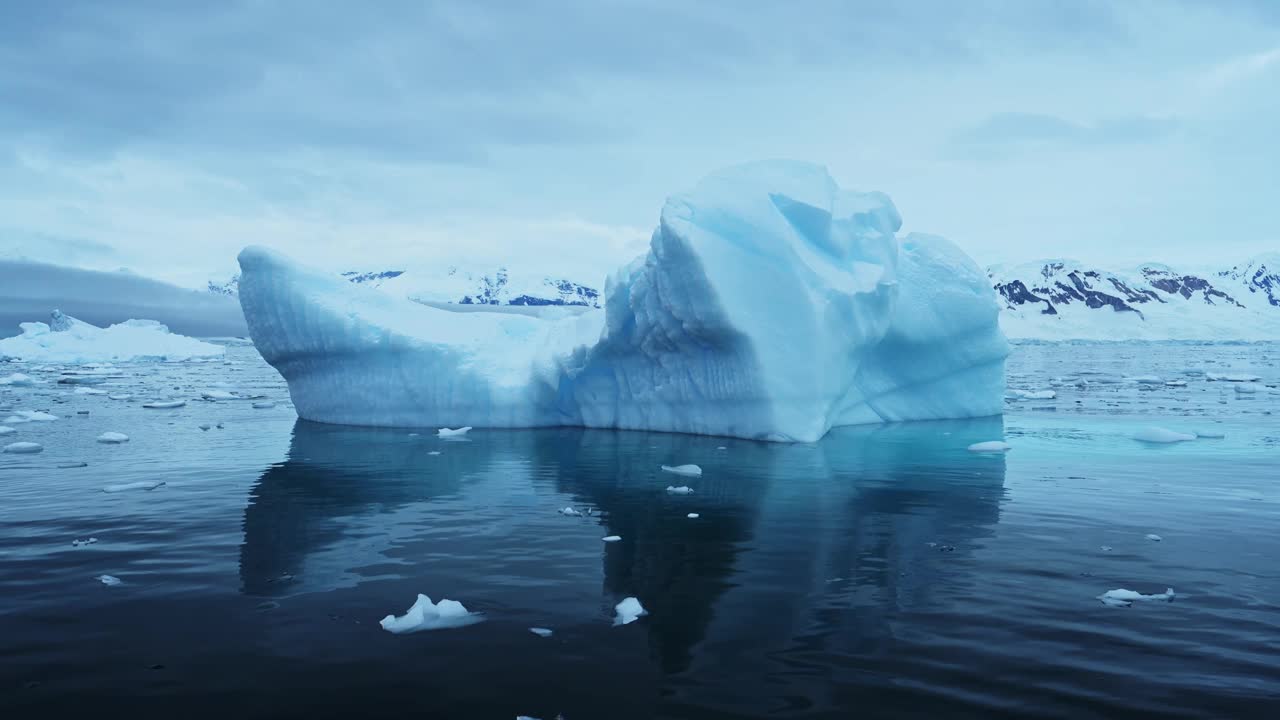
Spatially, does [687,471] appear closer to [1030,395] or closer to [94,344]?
[1030,395]

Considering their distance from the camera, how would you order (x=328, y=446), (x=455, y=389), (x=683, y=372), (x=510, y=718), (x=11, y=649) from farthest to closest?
(x=455, y=389)
(x=683, y=372)
(x=328, y=446)
(x=11, y=649)
(x=510, y=718)

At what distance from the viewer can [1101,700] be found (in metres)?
4.05

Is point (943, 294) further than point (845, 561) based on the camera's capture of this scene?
Yes

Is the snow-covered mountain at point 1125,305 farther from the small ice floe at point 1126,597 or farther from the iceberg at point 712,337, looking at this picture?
the small ice floe at point 1126,597

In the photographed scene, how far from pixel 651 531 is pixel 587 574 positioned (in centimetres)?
148

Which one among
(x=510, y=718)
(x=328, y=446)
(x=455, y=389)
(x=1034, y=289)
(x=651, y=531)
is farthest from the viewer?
(x=1034, y=289)

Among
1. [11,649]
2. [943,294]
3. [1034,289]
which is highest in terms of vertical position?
[1034,289]

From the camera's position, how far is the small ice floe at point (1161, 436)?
13250 millimetres

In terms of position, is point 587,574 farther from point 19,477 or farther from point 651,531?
point 19,477

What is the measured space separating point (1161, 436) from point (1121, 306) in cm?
10668

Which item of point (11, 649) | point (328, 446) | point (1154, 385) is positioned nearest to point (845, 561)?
point (11, 649)

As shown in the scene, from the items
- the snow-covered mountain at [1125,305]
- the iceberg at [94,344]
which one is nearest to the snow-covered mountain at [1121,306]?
the snow-covered mountain at [1125,305]

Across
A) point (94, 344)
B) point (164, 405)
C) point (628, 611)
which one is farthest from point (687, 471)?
point (94, 344)

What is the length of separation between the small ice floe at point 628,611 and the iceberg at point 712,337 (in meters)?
8.20
